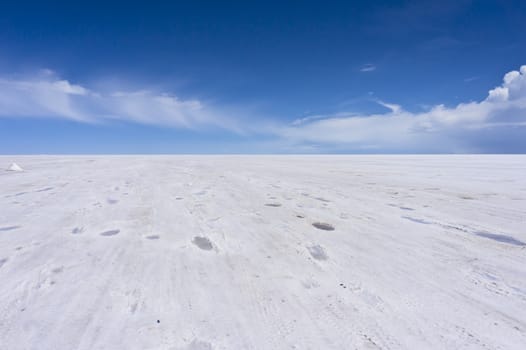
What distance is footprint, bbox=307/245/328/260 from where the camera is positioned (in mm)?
3152

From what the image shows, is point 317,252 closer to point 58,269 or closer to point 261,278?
point 261,278

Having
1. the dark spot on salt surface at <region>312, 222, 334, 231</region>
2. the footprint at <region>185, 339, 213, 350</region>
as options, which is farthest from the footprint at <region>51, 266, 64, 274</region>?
the dark spot on salt surface at <region>312, 222, 334, 231</region>

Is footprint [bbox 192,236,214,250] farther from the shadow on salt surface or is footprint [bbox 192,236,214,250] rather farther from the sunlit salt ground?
the shadow on salt surface

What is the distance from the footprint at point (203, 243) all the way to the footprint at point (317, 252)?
1.40 meters

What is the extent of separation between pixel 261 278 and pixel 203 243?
4.21ft

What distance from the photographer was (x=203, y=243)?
356 centimetres

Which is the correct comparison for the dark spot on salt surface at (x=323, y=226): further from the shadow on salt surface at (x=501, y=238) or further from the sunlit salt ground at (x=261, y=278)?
the shadow on salt surface at (x=501, y=238)

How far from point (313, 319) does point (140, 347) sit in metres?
1.32

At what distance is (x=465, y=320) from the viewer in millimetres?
2006

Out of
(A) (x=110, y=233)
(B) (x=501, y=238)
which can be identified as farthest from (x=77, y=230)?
(B) (x=501, y=238)

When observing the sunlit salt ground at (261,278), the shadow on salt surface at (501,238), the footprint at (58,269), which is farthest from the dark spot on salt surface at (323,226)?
the footprint at (58,269)

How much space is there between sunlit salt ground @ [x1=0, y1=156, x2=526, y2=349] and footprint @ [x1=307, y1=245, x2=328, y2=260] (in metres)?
0.03

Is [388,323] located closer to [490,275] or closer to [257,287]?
[257,287]

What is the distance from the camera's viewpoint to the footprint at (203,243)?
3414mm
